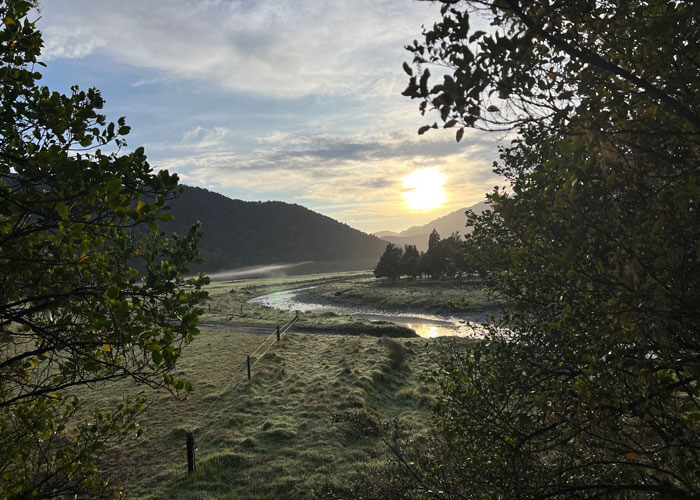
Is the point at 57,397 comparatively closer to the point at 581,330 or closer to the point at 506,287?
the point at 581,330

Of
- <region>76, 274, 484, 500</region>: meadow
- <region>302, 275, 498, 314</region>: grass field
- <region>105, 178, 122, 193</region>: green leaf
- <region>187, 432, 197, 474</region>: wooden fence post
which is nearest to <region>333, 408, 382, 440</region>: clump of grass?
<region>76, 274, 484, 500</region>: meadow

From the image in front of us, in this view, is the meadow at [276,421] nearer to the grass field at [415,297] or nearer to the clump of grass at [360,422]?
the clump of grass at [360,422]

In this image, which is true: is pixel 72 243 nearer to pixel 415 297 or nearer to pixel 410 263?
pixel 415 297

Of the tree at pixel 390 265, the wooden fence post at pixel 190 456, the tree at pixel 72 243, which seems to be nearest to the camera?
the tree at pixel 72 243

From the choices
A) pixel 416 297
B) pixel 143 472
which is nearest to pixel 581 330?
pixel 143 472

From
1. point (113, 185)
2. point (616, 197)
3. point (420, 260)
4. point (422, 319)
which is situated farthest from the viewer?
point (420, 260)

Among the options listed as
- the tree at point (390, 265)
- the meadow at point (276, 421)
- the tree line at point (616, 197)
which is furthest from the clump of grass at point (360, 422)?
the tree at point (390, 265)

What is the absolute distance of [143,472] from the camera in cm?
1156

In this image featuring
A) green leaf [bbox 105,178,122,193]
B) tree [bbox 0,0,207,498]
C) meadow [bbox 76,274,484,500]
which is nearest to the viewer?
green leaf [bbox 105,178,122,193]

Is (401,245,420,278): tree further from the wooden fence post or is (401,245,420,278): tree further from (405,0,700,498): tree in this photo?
(405,0,700,498): tree

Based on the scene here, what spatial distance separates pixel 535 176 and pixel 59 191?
5.10m

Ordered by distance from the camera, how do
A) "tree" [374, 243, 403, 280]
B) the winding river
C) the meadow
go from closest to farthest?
the meadow
the winding river
"tree" [374, 243, 403, 280]

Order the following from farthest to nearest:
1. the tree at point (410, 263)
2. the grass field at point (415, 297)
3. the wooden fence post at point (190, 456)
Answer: the tree at point (410, 263) → the grass field at point (415, 297) → the wooden fence post at point (190, 456)

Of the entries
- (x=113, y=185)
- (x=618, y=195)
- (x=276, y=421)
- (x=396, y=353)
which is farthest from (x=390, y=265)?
(x=113, y=185)
